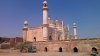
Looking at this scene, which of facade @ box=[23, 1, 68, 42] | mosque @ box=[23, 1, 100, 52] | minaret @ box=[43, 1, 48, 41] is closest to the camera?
mosque @ box=[23, 1, 100, 52]

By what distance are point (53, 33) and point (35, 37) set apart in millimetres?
4409

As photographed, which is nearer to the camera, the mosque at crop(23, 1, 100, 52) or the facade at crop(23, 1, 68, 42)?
the mosque at crop(23, 1, 100, 52)

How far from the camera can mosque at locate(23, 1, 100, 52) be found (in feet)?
83.0

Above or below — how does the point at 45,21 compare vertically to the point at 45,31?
above

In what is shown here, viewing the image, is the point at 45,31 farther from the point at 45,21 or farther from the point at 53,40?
the point at 53,40

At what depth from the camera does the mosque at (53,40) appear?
2530 cm

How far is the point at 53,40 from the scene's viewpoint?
29109 millimetres

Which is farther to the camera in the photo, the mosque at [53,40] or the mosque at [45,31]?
the mosque at [45,31]

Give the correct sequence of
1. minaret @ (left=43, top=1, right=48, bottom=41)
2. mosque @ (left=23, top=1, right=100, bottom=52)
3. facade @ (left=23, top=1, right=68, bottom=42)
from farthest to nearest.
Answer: facade @ (left=23, top=1, right=68, bottom=42), minaret @ (left=43, top=1, right=48, bottom=41), mosque @ (left=23, top=1, right=100, bottom=52)

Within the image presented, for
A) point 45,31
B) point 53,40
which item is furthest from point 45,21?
point 53,40

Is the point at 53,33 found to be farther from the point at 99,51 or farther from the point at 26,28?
the point at 99,51

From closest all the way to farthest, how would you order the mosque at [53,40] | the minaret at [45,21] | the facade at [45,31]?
1. the mosque at [53,40]
2. the minaret at [45,21]
3. the facade at [45,31]

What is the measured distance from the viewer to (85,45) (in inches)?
995

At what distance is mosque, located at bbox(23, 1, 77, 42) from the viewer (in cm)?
3350
